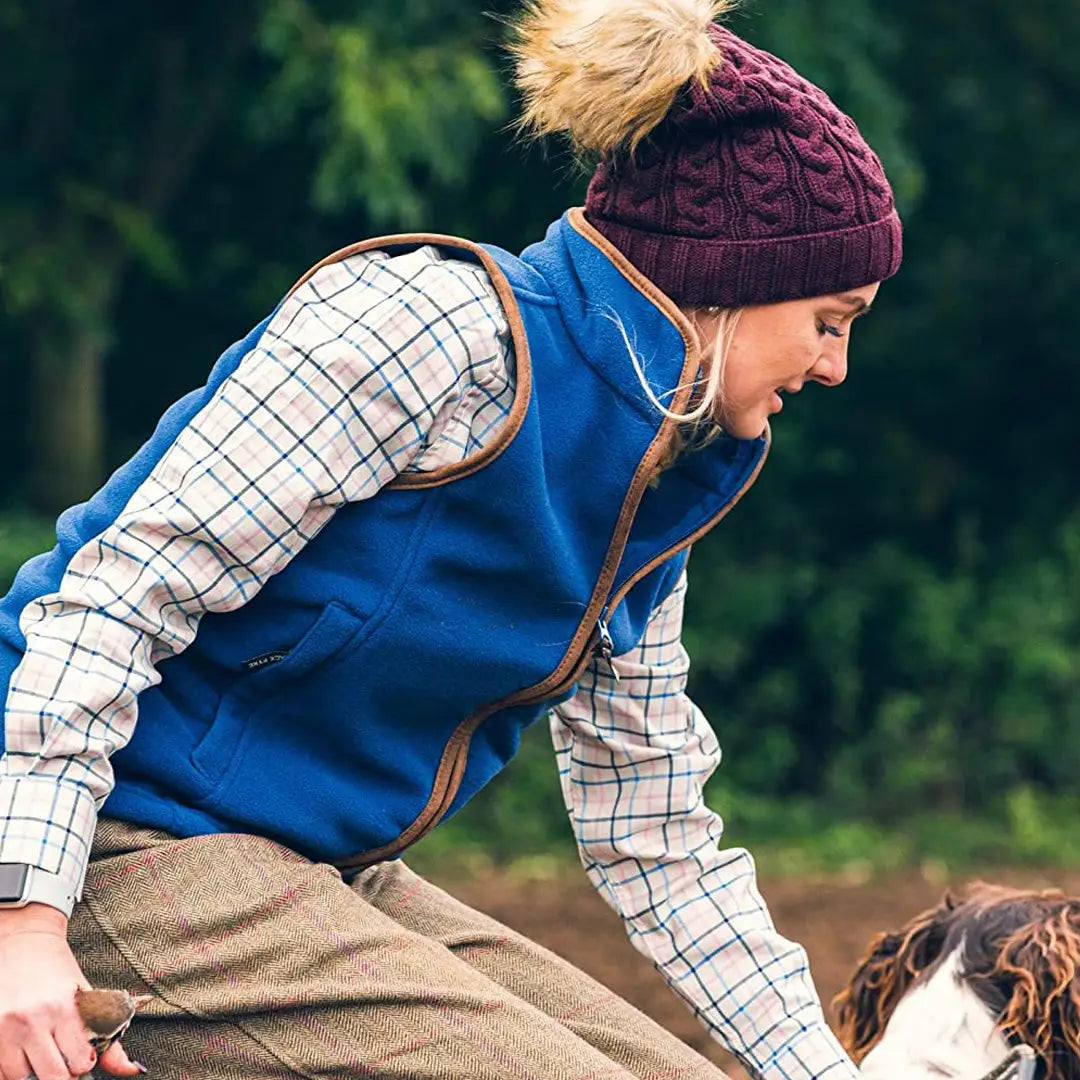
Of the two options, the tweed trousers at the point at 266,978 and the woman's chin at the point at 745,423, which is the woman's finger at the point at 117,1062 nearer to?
the tweed trousers at the point at 266,978

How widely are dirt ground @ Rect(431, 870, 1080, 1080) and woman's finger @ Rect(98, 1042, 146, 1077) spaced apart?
11.4ft

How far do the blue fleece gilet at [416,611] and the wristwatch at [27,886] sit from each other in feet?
0.71

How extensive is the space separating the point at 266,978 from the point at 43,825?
13.0 inches

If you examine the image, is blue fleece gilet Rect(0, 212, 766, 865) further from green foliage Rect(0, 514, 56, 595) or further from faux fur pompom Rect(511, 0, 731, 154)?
green foliage Rect(0, 514, 56, 595)

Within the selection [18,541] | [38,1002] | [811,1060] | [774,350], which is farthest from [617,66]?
[18,541]

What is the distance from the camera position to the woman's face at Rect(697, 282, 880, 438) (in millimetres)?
2242

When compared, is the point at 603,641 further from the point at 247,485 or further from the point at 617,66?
the point at 617,66

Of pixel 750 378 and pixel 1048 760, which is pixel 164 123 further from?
pixel 750 378

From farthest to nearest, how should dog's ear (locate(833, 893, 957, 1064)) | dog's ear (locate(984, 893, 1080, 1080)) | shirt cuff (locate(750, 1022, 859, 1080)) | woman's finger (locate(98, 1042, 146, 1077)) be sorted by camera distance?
dog's ear (locate(833, 893, 957, 1064))
dog's ear (locate(984, 893, 1080, 1080))
shirt cuff (locate(750, 1022, 859, 1080))
woman's finger (locate(98, 1042, 146, 1077))

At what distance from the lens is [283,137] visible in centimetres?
783

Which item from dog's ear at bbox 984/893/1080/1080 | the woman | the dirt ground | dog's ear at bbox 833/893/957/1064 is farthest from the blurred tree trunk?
the woman

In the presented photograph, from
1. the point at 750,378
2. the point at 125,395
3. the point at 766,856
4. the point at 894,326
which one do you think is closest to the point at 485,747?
the point at 750,378

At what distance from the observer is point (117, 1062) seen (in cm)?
190

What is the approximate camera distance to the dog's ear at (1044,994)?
9.29 ft
